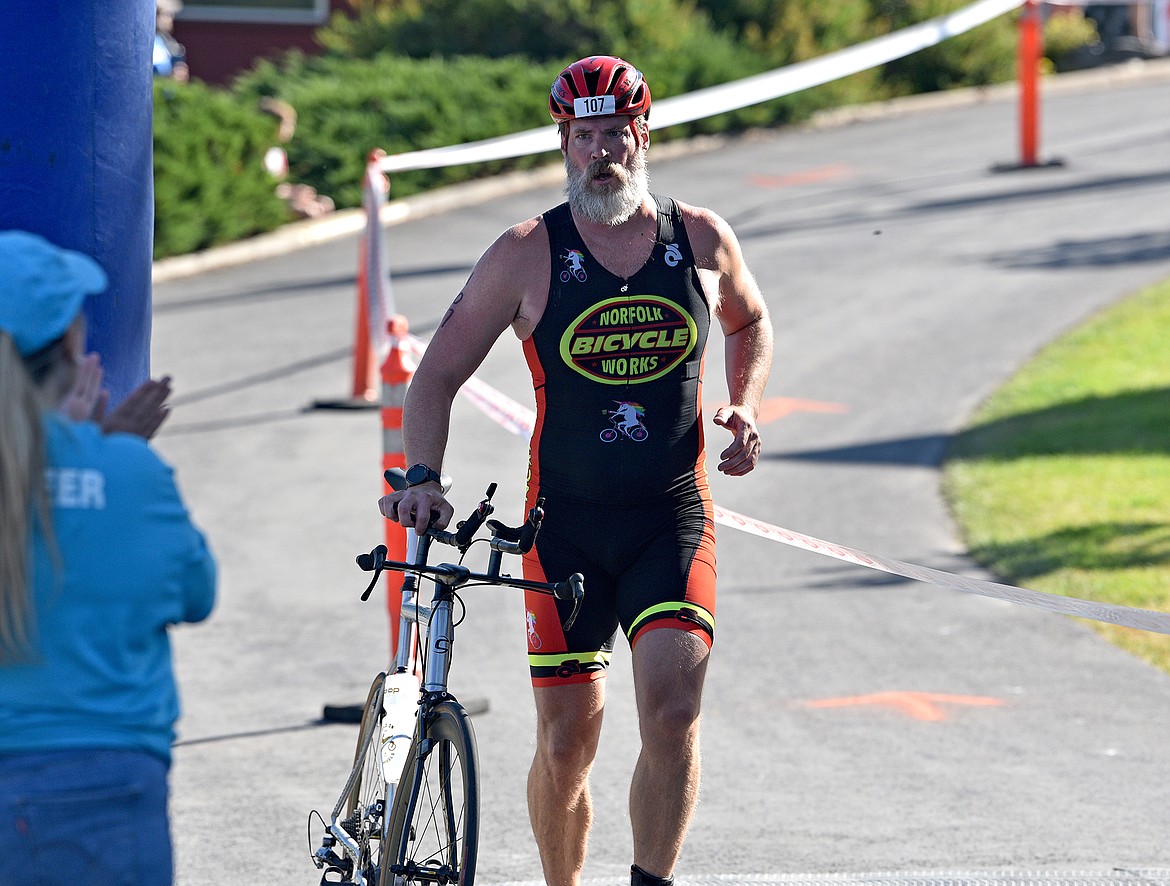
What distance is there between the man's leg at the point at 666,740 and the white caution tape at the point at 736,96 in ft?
22.3

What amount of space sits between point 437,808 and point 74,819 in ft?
4.78

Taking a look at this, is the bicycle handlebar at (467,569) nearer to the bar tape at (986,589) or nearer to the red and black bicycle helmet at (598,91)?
the bar tape at (986,589)

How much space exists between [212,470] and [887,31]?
18.1 m

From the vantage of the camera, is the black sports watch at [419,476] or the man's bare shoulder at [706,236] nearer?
the black sports watch at [419,476]

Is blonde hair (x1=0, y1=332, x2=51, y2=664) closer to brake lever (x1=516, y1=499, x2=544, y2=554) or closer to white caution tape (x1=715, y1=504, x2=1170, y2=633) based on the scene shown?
brake lever (x1=516, y1=499, x2=544, y2=554)

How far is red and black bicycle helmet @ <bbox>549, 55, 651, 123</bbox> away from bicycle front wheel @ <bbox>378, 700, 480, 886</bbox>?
1.61 m

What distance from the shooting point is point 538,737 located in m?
4.77

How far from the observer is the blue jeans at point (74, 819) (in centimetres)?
281

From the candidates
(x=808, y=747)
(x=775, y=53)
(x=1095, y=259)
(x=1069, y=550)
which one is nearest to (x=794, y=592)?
(x=1069, y=550)

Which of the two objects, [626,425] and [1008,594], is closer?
[626,425]

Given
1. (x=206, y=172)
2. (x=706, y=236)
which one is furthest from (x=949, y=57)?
(x=706, y=236)

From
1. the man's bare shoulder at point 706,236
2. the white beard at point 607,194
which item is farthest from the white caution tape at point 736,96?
the white beard at point 607,194

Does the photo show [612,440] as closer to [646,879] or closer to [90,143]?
[646,879]

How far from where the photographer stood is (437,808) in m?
4.18
